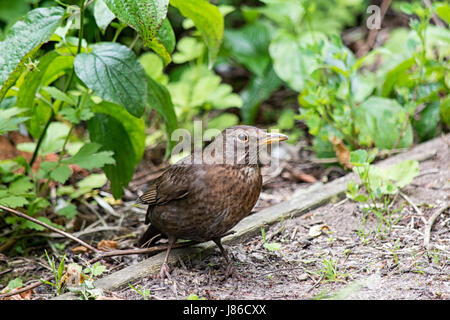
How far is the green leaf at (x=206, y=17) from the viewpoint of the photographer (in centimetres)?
381

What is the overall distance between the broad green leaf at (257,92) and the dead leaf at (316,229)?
2726mm

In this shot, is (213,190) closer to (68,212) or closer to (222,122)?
(68,212)

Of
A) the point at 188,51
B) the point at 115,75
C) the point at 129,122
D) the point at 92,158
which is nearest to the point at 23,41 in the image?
the point at 115,75

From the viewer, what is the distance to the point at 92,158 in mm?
4000

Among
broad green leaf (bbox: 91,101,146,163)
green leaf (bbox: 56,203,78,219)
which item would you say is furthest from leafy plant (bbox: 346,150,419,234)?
green leaf (bbox: 56,203,78,219)

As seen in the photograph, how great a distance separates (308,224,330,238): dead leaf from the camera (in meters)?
3.95

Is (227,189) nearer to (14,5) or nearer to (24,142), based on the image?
(24,142)

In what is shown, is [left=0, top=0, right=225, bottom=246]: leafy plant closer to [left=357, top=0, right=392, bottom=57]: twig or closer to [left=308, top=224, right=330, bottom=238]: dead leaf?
[left=308, top=224, right=330, bottom=238]: dead leaf

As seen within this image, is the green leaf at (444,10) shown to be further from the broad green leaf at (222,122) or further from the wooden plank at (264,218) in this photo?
the broad green leaf at (222,122)

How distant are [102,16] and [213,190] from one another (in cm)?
134

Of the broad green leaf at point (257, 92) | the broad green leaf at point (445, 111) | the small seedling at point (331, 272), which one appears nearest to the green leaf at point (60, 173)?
the small seedling at point (331, 272)

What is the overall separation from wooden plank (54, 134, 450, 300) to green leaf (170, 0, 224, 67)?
47.7 inches

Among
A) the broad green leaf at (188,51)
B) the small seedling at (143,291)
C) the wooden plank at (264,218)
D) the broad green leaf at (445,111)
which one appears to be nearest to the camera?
the small seedling at (143,291)
